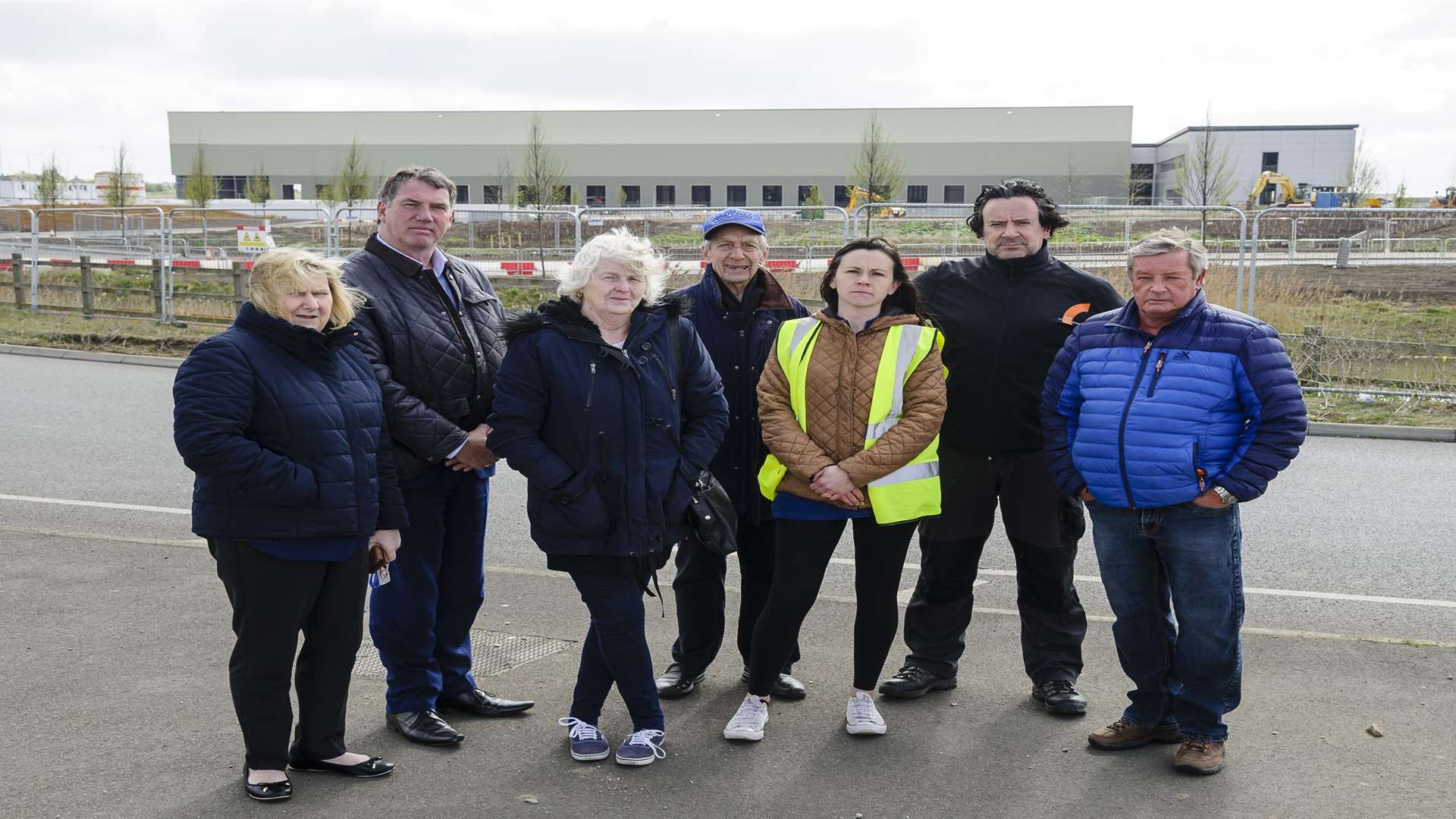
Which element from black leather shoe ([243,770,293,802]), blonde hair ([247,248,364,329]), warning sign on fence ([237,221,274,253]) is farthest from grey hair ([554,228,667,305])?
warning sign on fence ([237,221,274,253])

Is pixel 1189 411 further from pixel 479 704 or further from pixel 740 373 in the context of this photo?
pixel 479 704

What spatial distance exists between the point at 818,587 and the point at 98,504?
5.88 m

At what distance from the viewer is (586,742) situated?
4379 millimetres

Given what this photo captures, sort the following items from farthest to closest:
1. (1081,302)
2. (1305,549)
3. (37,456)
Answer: (37,456) < (1305,549) < (1081,302)

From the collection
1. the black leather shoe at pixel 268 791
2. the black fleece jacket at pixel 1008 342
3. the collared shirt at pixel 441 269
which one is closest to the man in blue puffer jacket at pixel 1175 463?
the black fleece jacket at pixel 1008 342

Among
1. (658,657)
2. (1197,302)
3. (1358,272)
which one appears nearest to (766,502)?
(658,657)

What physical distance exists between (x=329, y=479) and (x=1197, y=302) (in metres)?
2.99

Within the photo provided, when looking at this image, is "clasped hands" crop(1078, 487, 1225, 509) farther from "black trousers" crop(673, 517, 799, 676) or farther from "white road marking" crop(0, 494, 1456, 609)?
"white road marking" crop(0, 494, 1456, 609)

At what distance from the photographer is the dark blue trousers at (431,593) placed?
4.63 metres

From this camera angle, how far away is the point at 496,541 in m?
7.70

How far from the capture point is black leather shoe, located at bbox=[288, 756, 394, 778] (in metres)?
4.18

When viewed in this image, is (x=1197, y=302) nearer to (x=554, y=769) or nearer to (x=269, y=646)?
(x=554, y=769)

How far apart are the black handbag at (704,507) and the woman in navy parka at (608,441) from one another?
2 cm

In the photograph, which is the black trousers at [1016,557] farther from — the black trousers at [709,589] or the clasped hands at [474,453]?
the clasped hands at [474,453]
